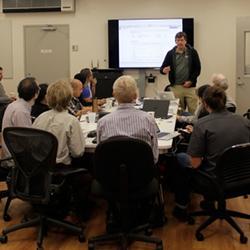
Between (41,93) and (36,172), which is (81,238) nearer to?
(36,172)

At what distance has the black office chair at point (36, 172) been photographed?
2996 mm

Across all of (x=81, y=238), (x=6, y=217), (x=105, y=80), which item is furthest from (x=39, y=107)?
(x=105, y=80)

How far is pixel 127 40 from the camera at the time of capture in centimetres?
822

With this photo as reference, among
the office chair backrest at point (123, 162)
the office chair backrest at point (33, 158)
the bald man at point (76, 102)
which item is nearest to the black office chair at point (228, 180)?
the office chair backrest at point (123, 162)

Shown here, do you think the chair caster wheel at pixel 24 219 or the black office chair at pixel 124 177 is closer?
the black office chair at pixel 124 177

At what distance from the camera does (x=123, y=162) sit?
2.77 metres

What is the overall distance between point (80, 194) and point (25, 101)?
0.94 metres

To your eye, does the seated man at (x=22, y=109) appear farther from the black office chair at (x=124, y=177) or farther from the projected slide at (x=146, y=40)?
the projected slide at (x=146, y=40)

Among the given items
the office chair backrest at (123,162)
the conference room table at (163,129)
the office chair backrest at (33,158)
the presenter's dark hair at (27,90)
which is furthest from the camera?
the presenter's dark hair at (27,90)

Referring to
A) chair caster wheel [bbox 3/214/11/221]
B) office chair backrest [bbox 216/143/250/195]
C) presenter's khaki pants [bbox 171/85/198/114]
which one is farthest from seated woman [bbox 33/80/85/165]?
presenter's khaki pants [bbox 171/85/198/114]

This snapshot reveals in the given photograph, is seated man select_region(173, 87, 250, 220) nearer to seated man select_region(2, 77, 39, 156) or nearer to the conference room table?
the conference room table

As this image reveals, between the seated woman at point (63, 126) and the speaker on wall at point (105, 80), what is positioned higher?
the speaker on wall at point (105, 80)

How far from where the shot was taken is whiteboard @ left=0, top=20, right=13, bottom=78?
8.55 meters

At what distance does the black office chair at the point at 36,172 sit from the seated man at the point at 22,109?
59 centimetres
